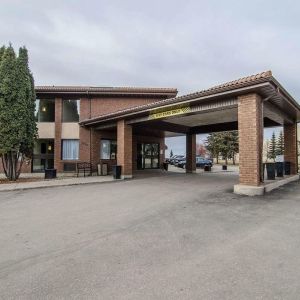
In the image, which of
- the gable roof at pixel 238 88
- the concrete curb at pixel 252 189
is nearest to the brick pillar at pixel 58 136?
the gable roof at pixel 238 88

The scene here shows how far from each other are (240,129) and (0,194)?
954cm

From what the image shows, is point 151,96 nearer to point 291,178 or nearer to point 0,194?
point 291,178

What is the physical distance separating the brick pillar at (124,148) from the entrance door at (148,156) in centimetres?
732

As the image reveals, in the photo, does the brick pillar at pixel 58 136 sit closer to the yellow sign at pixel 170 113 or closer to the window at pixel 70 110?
the window at pixel 70 110

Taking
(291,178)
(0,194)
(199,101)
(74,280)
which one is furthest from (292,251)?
(291,178)

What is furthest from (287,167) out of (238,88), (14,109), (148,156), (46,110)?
(46,110)

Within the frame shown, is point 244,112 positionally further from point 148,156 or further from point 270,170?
point 148,156

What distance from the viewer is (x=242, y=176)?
10.8 m

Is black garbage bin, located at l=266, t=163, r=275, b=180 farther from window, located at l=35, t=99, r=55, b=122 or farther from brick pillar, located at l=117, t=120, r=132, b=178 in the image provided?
window, located at l=35, t=99, r=55, b=122

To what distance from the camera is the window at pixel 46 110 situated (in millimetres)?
21984

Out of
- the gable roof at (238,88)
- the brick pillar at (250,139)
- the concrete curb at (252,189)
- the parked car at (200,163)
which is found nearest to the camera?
the gable roof at (238,88)

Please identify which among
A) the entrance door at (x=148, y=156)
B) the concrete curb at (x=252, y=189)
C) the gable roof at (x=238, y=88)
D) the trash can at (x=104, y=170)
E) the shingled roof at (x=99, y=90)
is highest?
the shingled roof at (x=99, y=90)

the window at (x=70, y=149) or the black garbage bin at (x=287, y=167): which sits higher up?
the window at (x=70, y=149)

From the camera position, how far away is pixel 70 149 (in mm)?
21641
